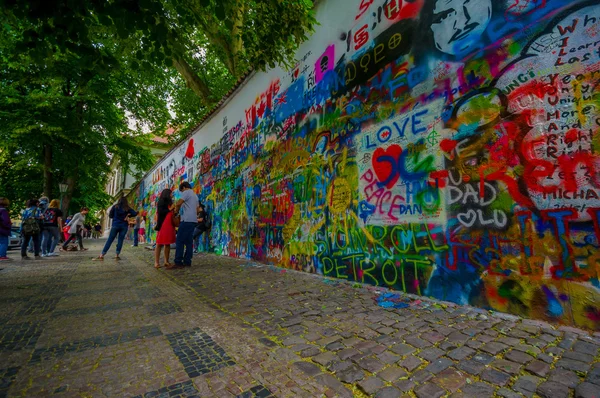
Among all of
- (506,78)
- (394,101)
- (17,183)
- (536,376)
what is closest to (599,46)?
(506,78)

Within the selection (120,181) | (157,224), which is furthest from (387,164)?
(120,181)

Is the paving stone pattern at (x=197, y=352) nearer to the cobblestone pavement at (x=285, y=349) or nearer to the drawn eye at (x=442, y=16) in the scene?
the cobblestone pavement at (x=285, y=349)

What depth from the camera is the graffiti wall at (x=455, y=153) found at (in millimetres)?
2268

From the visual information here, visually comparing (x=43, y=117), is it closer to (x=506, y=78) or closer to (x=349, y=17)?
(x=349, y=17)

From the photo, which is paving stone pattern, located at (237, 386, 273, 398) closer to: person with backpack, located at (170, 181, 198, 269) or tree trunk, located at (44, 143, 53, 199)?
person with backpack, located at (170, 181, 198, 269)

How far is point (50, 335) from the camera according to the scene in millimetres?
2398

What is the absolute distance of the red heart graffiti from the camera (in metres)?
3.56

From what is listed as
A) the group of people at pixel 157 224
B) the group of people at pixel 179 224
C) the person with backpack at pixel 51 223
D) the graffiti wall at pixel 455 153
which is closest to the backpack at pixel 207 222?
the group of people at pixel 157 224

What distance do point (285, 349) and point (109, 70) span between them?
3.40 m

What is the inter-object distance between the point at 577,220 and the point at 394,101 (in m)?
2.22

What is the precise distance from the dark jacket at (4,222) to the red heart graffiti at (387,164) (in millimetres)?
8988

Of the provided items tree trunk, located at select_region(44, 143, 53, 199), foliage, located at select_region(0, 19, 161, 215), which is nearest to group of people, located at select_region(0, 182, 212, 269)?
foliage, located at select_region(0, 19, 161, 215)

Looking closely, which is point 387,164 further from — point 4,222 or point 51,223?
point 51,223

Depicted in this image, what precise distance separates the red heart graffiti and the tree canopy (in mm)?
2163
